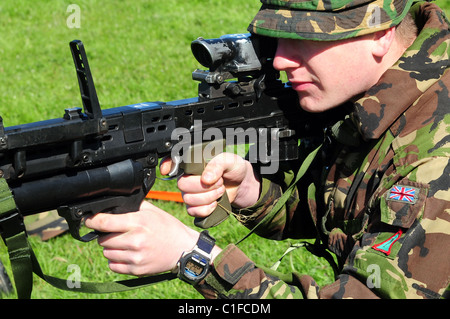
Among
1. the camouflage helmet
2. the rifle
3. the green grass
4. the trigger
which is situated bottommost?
the green grass

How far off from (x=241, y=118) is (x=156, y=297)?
1.95 meters

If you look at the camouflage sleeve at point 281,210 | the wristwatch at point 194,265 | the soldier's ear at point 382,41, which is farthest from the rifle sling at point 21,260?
the soldier's ear at point 382,41

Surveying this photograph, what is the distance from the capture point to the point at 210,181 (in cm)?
332

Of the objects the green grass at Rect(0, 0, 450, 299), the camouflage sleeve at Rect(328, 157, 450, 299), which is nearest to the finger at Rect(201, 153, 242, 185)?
the camouflage sleeve at Rect(328, 157, 450, 299)

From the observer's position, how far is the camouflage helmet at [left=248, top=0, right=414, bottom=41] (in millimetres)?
2928

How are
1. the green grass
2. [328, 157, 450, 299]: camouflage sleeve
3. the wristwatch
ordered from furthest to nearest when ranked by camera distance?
the green grass → the wristwatch → [328, 157, 450, 299]: camouflage sleeve

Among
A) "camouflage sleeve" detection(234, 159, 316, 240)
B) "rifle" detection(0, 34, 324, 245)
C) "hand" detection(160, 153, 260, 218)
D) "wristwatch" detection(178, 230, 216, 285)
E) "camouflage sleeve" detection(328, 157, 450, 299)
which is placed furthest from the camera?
"camouflage sleeve" detection(234, 159, 316, 240)

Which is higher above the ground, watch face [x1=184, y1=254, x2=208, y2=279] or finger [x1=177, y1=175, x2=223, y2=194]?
finger [x1=177, y1=175, x2=223, y2=194]

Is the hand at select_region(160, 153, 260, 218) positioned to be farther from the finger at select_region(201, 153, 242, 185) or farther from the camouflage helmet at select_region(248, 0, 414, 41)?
the camouflage helmet at select_region(248, 0, 414, 41)

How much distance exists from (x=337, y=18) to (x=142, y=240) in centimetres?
136

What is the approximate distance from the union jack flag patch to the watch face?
943 millimetres

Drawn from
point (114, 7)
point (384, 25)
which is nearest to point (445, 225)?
point (384, 25)

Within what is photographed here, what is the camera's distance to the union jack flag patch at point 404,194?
271 cm

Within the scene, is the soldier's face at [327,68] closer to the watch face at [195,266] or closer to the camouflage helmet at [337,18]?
the camouflage helmet at [337,18]
